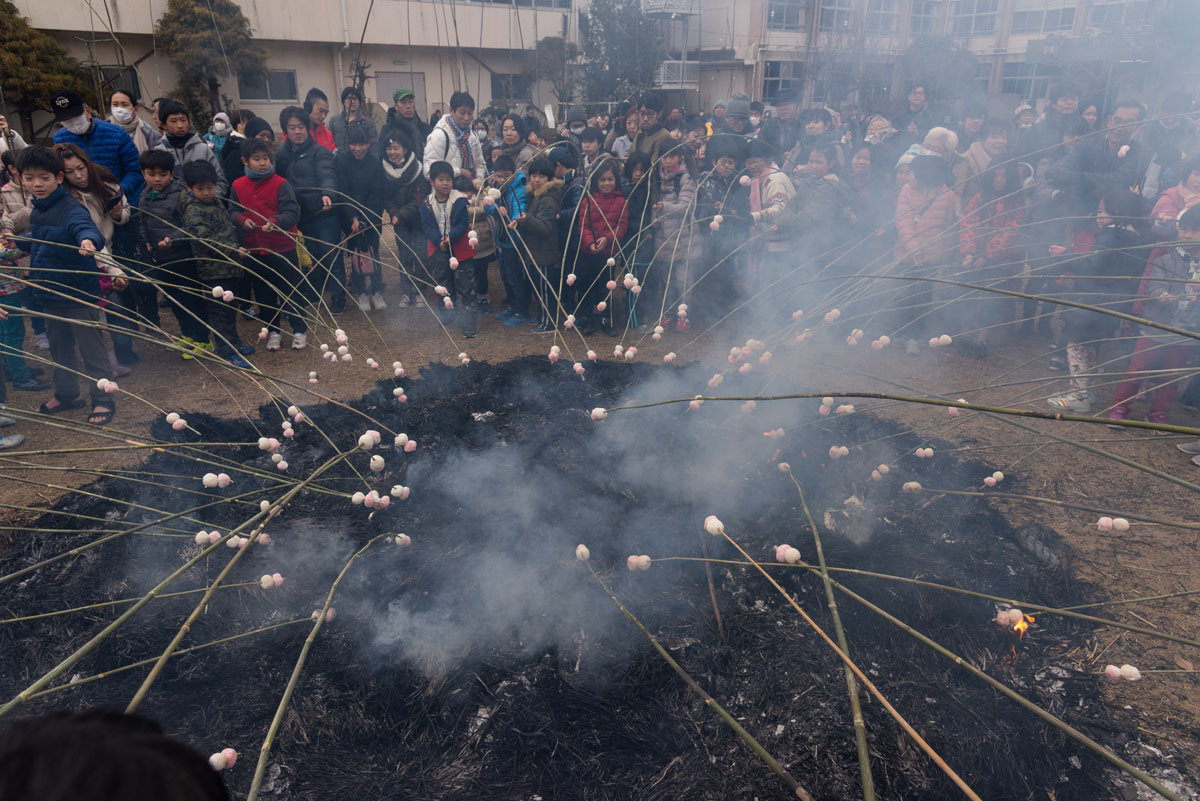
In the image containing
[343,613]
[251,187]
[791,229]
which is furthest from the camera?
[791,229]

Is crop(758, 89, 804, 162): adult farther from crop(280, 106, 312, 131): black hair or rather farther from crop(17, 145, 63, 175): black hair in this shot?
crop(17, 145, 63, 175): black hair

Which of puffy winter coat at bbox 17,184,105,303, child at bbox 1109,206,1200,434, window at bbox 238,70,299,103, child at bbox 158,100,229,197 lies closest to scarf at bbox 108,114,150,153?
child at bbox 158,100,229,197

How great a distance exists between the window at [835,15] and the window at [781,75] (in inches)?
55.0

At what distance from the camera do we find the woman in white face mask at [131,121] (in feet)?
16.5

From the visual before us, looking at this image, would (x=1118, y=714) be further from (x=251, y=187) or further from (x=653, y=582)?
(x=251, y=187)

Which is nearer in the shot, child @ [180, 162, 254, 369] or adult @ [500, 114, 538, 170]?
child @ [180, 162, 254, 369]

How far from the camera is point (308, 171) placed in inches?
219

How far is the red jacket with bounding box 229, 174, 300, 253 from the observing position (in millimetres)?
5031

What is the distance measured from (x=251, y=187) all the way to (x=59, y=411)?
200 centimetres

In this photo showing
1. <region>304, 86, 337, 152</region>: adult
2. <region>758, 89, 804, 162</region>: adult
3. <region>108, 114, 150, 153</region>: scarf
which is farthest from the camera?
<region>758, 89, 804, 162</region>: adult

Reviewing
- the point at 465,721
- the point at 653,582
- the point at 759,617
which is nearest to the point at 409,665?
the point at 465,721

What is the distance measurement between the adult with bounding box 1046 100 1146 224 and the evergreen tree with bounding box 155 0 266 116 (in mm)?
13842

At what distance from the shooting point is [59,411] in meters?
4.38

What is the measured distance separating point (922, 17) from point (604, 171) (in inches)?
374
